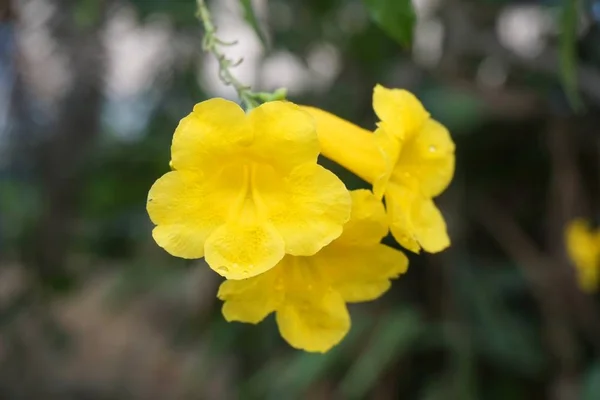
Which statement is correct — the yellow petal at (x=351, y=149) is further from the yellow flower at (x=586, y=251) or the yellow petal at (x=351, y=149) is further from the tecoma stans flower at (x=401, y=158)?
the yellow flower at (x=586, y=251)

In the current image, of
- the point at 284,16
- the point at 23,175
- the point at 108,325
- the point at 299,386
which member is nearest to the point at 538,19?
the point at 284,16


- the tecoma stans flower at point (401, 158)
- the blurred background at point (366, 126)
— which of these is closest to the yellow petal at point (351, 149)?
the tecoma stans flower at point (401, 158)

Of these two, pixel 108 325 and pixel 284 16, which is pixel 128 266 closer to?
pixel 284 16

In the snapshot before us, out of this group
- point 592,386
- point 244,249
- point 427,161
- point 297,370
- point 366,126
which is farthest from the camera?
point 366,126

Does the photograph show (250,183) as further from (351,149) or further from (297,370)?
(297,370)

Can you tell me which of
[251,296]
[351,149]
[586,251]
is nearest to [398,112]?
[351,149]

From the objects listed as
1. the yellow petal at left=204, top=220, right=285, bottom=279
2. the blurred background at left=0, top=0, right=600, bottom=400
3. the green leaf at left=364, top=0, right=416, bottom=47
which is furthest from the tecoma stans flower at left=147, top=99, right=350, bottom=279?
the blurred background at left=0, top=0, right=600, bottom=400
